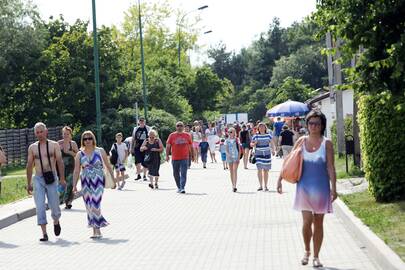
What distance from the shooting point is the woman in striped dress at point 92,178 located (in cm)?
1430

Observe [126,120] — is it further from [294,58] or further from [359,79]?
[294,58]

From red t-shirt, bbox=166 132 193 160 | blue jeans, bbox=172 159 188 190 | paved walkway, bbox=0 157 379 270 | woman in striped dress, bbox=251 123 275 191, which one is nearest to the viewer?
paved walkway, bbox=0 157 379 270

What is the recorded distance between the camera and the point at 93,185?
14.6 metres

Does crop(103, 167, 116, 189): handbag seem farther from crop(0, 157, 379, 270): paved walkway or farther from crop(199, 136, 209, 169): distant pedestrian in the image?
crop(199, 136, 209, 169): distant pedestrian

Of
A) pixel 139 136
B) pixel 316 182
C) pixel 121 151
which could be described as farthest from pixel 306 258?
pixel 139 136

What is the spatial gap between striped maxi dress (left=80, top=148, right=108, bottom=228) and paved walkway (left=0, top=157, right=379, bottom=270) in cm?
32

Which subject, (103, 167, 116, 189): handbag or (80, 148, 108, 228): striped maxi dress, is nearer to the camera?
(80, 148, 108, 228): striped maxi dress

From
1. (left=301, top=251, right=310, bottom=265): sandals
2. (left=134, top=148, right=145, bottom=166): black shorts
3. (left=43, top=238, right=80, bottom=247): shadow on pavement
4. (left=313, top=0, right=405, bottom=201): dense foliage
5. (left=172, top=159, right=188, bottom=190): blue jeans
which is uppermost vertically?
(left=313, top=0, right=405, bottom=201): dense foliage

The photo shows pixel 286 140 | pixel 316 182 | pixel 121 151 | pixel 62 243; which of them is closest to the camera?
pixel 316 182

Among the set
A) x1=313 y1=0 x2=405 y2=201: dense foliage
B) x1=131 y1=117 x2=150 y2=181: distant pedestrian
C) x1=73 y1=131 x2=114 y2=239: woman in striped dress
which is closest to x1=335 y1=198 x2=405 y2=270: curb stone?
x1=313 y1=0 x2=405 y2=201: dense foliage

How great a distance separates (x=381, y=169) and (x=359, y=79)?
18.2ft

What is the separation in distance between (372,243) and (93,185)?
16.7ft

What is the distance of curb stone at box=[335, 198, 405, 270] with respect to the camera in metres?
9.55

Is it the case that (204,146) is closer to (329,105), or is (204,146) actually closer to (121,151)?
(121,151)
